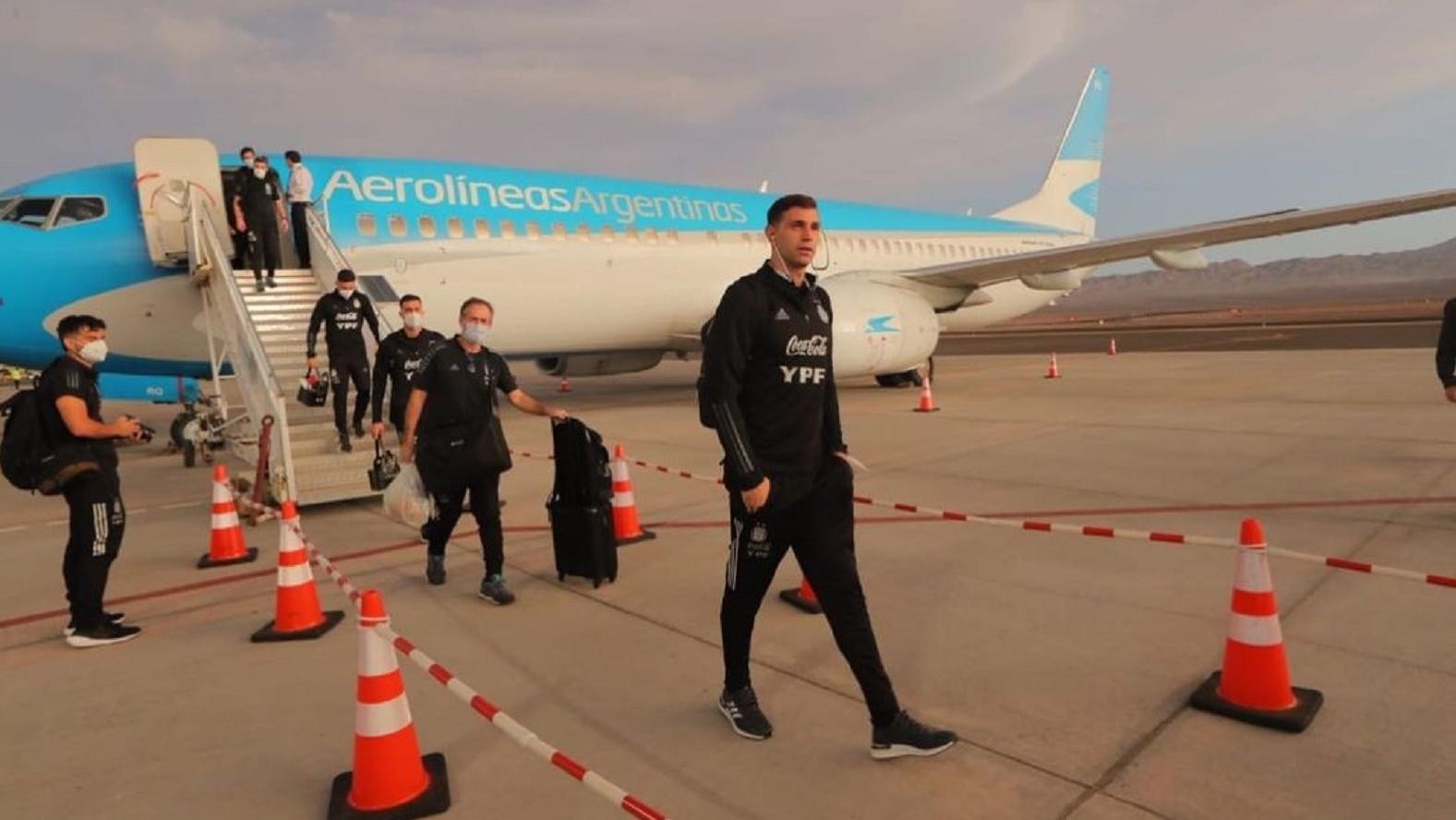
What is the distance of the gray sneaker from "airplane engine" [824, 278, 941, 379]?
802 cm

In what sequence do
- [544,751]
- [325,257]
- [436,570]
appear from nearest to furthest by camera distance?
[544,751] < [436,570] < [325,257]

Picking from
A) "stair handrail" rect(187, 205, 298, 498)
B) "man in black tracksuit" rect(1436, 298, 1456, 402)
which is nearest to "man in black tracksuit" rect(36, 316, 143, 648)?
"stair handrail" rect(187, 205, 298, 498)

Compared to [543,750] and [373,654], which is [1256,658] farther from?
[373,654]

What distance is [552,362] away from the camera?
15.5 meters

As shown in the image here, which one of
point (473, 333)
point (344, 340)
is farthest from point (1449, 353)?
point (344, 340)

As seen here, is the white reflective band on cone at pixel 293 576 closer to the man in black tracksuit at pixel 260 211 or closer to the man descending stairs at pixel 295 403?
the man descending stairs at pixel 295 403

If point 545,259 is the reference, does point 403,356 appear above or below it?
below

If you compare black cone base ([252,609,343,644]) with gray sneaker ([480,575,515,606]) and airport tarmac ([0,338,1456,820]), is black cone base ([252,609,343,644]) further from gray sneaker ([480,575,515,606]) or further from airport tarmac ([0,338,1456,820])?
gray sneaker ([480,575,515,606])

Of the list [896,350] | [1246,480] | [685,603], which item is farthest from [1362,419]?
[685,603]

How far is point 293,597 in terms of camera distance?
4.15m

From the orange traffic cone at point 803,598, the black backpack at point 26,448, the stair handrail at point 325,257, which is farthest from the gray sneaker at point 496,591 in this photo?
the stair handrail at point 325,257

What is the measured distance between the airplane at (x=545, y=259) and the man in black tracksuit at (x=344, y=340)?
8.73ft

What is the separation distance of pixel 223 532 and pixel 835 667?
437cm

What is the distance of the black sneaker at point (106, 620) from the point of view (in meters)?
4.19
